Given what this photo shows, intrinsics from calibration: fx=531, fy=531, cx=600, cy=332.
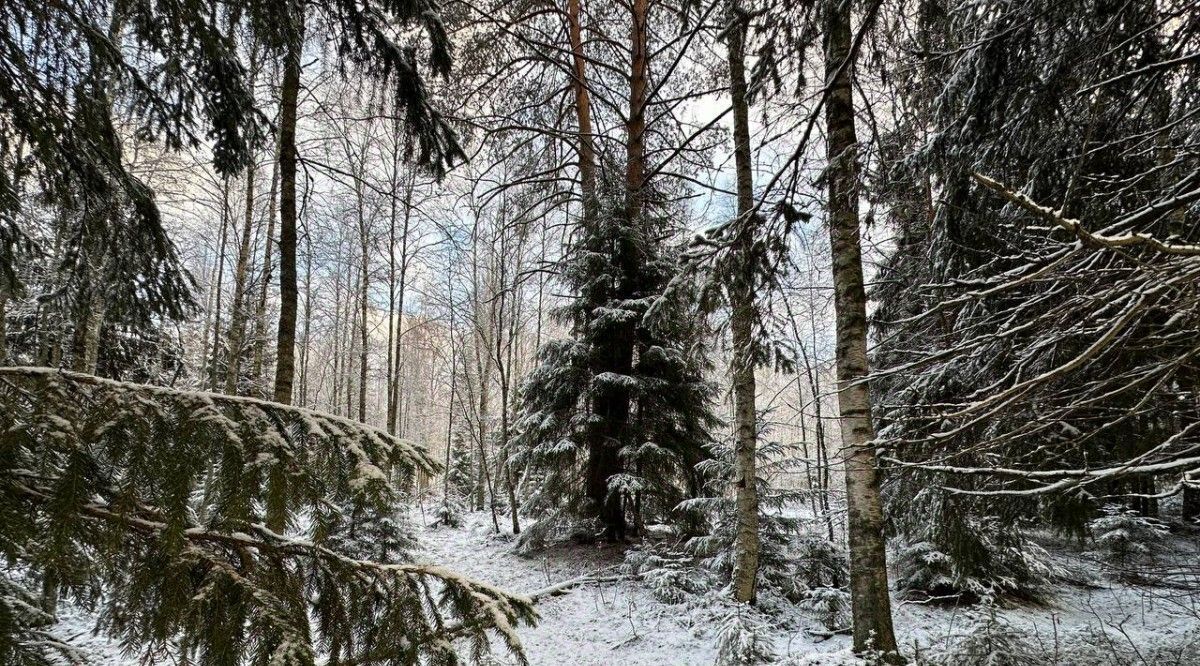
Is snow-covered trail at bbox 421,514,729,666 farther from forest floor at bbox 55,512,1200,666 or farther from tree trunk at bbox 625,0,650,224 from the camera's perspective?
tree trunk at bbox 625,0,650,224

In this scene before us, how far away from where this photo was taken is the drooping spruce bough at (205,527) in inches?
50.6

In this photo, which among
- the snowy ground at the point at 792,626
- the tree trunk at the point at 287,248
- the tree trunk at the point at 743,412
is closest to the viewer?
the tree trunk at the point at 287,248

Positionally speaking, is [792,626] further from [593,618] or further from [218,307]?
[218,307]

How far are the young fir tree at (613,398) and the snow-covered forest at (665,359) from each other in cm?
6

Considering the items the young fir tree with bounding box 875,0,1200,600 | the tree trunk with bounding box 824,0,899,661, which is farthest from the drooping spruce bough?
the tree trunk with bounding box 824,0,899,661

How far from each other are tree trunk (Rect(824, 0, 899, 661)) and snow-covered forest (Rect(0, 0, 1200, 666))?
0.09ft

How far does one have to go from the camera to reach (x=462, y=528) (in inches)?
517

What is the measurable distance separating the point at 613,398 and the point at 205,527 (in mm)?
7025

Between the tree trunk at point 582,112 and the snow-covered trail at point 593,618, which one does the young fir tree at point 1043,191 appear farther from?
the tree trunk at point 582,112

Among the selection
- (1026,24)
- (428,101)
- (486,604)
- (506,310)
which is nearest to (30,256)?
(428,101)

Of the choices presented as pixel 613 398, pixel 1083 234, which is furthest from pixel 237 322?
pixel 1083 234

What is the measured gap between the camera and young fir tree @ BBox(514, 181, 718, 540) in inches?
314

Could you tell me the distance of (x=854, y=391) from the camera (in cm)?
411

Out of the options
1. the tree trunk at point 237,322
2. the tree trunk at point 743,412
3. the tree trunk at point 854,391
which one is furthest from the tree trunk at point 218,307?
the tree trunk at point 854,391
